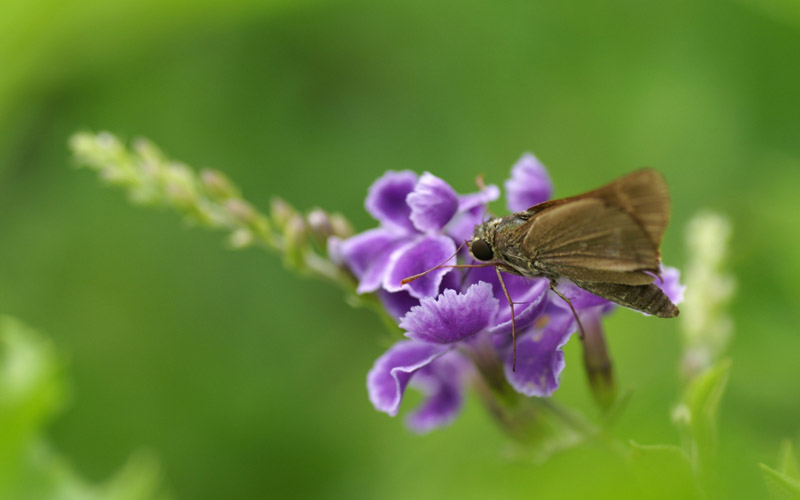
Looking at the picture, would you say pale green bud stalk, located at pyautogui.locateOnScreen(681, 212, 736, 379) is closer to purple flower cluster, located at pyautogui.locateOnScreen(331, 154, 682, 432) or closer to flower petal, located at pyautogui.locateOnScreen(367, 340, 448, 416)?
purple flower cluster, located at pyautogui.locateOnScreen(331, 154, 682, 432)

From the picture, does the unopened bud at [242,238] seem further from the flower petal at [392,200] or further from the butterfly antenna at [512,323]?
the butterfly antenna at [512,323]

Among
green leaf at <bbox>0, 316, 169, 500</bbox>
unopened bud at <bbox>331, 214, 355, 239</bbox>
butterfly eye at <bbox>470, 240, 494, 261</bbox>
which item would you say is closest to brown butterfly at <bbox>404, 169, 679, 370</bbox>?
butterfly eye at <bbox>470, 240, 494, 261</bbox>

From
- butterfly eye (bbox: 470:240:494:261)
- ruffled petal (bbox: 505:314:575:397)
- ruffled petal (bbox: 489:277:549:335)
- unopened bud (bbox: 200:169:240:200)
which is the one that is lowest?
ruffled petal (bbox: 505:314:575:397)

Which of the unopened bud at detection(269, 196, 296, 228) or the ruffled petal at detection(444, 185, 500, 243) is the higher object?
the unopened bud at detection(269, 196, 296, 228)

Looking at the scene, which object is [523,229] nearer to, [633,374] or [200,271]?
[633,374]

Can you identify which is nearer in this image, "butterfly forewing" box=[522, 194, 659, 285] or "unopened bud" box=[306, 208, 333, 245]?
"butterfly forewing" box=[522, 194, 659, 285]

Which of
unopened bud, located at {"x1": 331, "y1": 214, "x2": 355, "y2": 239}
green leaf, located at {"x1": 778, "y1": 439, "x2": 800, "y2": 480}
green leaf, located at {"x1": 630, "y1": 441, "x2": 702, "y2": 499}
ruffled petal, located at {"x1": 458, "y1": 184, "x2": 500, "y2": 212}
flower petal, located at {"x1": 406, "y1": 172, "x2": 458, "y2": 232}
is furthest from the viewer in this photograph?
unopened bud, located at {"x1": 331, "y1": 214, "x2": 355, "y2": 239}

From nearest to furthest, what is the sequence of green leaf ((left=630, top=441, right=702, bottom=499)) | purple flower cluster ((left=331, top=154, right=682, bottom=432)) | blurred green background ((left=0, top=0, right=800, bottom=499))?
green leaf ((left=630, top=441, right=702, bottom=499)) < purple flower cluster ((left=331, top=154, right=682, bottom=432)) < blurred green background ((left=0, top=0, right=800, bottom=499))

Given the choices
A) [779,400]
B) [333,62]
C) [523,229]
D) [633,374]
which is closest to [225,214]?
[523,229]
